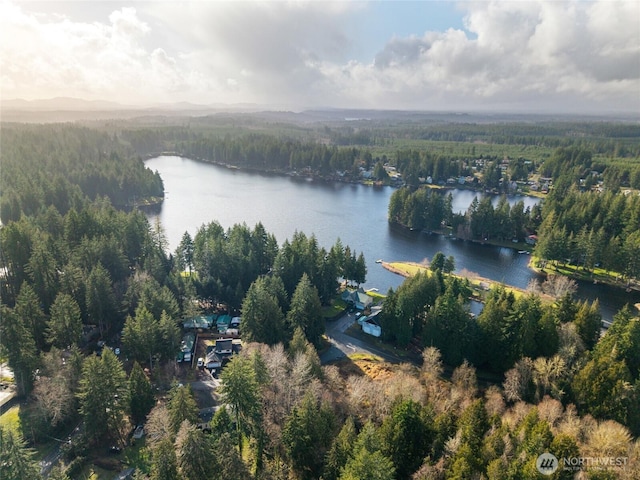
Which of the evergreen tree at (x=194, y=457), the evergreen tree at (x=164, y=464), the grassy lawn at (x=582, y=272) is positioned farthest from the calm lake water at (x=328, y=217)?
the evergreen tree at (x=164, y=464)

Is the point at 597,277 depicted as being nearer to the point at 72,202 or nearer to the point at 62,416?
the point at 62,416

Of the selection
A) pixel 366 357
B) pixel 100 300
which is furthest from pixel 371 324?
pixel 100 300

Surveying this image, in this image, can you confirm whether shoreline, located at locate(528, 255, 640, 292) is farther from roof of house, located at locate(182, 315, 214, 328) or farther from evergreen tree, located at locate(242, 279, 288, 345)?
roof of house, located at locate(182, 315, 214, 328)

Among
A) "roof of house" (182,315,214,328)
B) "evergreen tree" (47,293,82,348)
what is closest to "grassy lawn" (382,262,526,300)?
"roof of house" (182,315,214,328)

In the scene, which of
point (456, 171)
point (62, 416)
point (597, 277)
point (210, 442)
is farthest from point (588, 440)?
point (456, 171)

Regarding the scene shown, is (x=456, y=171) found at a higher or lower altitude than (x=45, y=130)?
lower

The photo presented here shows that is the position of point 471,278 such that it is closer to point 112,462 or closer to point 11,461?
point 112,462
